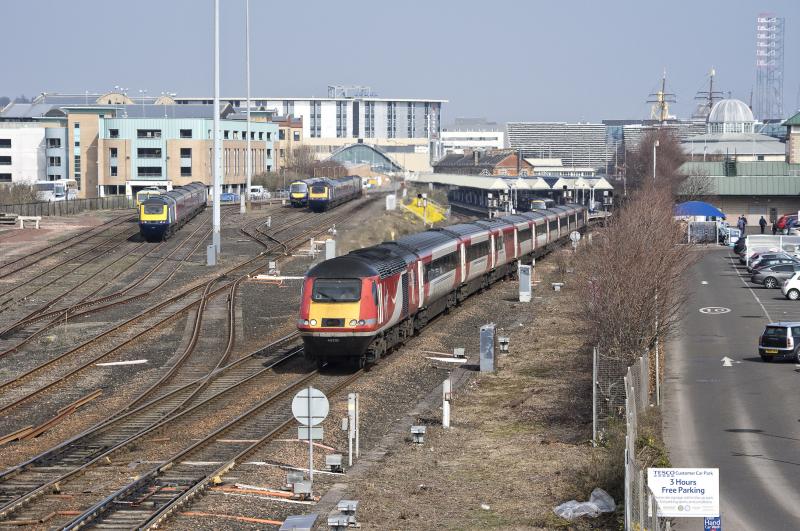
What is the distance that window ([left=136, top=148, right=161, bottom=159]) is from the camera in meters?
122

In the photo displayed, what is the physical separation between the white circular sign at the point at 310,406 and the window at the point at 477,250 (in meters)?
23.2

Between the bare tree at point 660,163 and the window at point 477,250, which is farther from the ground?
the bare tree at point 660,163

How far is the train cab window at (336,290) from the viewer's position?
28.2m

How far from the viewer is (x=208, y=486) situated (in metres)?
18.4

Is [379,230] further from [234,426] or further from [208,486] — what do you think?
[208,486]

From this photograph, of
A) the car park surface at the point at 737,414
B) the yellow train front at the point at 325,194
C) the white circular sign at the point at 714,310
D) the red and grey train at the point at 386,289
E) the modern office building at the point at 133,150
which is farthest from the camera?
the modern office building at the point at 133,150

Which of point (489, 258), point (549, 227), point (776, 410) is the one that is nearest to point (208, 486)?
point (776, 410)

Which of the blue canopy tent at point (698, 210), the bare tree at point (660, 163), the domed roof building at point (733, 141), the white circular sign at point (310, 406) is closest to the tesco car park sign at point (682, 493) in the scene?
the white circular sign at point (310, 406)

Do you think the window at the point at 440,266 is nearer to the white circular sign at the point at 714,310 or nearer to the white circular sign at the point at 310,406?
the white circular sign at the point at 714,310

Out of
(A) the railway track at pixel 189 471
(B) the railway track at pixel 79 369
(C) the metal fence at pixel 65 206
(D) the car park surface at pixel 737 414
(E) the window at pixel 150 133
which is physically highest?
(E) the window at pixel 150 133

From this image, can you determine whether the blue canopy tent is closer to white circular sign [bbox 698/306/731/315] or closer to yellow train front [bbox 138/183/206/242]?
white circular sign [bbox 698/306/731/315]

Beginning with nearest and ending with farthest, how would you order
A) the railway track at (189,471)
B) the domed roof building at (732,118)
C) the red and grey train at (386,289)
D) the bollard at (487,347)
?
the railway track at (189,471)
the red and grey train at (386,289)
the bollard at (487,347)
the domed roof building at (732,118)

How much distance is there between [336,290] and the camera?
28.3 m

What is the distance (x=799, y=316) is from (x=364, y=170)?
435ft
